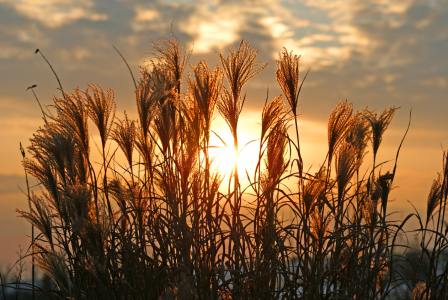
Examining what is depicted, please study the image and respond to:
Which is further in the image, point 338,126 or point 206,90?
point 338,126

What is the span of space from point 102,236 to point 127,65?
1.46 metres

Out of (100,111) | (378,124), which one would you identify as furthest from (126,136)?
(378,124)

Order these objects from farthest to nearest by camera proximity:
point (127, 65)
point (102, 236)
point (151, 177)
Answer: point (127, 65) < point (151, 177) < point (102, 236)

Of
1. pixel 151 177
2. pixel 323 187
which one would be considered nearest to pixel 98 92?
pixel 151 177

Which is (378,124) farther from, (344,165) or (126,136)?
(126,136)

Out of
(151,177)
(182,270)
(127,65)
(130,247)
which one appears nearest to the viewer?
(182,270)

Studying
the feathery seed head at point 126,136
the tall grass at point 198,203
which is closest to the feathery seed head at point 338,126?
the tall grass at point 198,203

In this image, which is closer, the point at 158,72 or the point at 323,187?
the point at 323,187

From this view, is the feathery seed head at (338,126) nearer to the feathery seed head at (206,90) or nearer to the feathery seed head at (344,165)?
the feathery seed head at (344,165)

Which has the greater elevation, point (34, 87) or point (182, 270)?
point (34, 87)

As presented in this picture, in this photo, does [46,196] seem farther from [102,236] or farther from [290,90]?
[290,90]

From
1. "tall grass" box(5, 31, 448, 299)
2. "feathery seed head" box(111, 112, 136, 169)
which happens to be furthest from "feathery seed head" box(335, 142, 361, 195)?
"feathery seed head" box(111, 112, 136, 169)

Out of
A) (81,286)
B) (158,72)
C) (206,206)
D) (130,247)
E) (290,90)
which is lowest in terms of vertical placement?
(81,286)

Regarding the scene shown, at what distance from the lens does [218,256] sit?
105 inches
